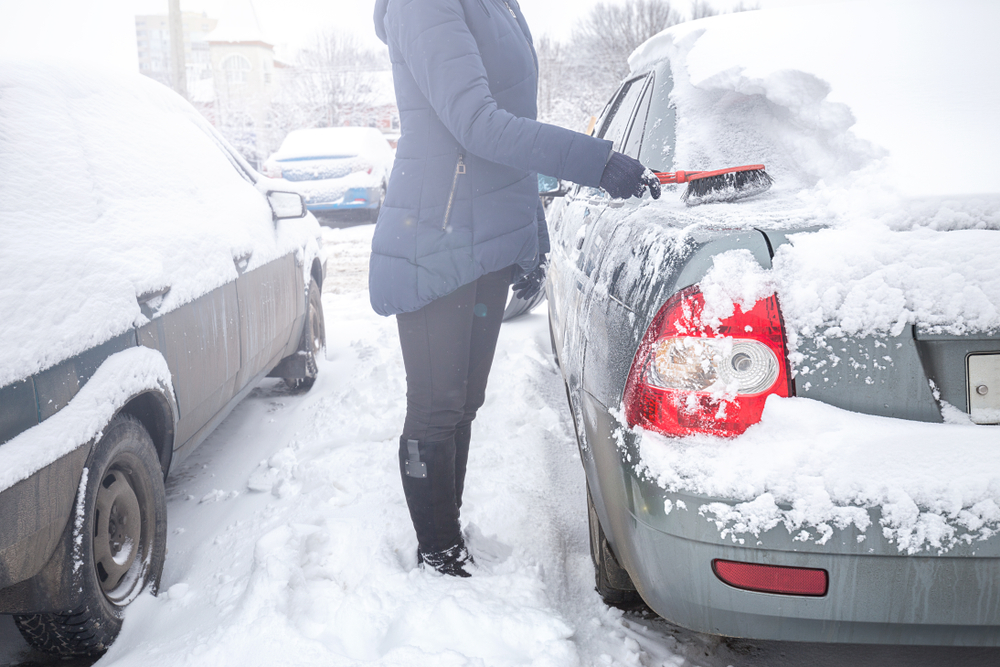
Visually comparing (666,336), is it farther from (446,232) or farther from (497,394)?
(497,394)

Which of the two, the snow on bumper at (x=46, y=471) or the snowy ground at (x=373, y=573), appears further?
the snowy ground at (x=373, y=573)

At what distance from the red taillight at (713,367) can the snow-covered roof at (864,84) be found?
45cm

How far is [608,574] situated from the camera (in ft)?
6.08

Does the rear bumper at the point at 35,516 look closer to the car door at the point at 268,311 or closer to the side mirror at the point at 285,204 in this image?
the car door at the point at 268,311

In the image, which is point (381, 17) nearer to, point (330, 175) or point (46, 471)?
point (46, 471)

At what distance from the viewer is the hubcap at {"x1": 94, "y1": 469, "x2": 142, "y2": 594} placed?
1.83m

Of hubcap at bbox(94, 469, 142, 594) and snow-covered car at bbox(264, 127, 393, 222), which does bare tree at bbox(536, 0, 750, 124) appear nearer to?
snow-covered car at bbox(264, 127, 393, 222)

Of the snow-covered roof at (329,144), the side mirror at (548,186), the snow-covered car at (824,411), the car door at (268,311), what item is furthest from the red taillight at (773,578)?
the snow-covered roof at (329,144)

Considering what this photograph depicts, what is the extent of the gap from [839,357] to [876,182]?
43 cm

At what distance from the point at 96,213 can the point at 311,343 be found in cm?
213

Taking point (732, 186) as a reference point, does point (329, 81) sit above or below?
above

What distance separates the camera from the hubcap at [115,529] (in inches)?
72.0

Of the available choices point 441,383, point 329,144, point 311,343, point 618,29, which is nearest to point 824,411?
point 441,383

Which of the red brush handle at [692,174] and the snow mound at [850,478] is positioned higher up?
the red brush handle at [692,174]
